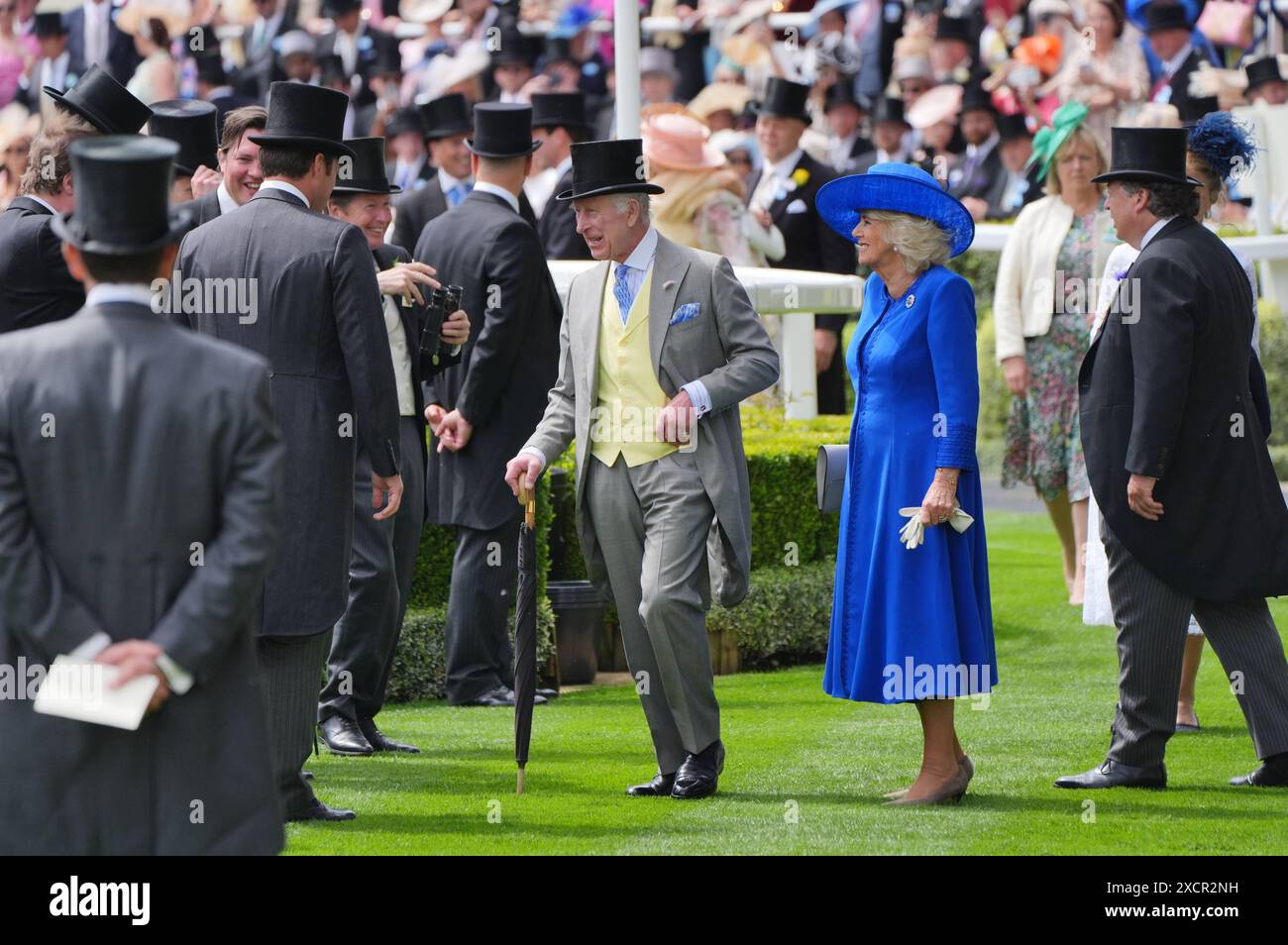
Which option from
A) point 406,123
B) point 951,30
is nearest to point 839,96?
point 951,30

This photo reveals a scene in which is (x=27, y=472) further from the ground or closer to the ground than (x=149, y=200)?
closer to the ground

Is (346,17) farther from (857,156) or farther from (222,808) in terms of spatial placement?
(222,808)

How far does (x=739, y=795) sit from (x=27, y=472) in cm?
340

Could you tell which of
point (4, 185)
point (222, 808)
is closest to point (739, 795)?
point (222, 808)

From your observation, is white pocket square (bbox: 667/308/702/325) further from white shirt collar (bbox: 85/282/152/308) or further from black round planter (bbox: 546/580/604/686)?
white shirt collar (bbox: 85/282/152/308)

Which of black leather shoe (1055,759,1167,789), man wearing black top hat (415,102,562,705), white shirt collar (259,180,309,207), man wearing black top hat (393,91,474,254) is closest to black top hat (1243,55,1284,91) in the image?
man wearing black top hat (393,91,474,254)

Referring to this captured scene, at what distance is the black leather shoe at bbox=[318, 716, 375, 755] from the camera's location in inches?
304

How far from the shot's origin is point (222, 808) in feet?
13.1

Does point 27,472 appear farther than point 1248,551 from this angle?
No

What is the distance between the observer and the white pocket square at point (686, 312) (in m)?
6.82

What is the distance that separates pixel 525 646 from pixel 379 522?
1.16 metres

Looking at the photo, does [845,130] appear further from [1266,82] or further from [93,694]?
[93,694]

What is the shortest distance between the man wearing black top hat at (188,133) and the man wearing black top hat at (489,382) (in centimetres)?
135

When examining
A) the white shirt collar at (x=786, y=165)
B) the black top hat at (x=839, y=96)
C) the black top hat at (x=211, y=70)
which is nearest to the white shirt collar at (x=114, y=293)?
the white shirt collar at (x=786, y=165)
